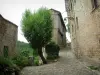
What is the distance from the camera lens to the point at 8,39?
1519 centimetres

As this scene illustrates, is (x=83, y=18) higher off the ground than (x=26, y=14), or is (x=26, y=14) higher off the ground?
(x=26, y=14)

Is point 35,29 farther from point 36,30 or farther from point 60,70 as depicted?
point 60,70

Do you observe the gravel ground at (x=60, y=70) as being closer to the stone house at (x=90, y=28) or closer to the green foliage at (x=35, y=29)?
the stone house at (x=90, y=28)

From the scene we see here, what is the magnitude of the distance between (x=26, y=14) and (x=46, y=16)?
236 centimetres

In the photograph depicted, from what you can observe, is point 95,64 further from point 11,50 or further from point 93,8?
point 11,50

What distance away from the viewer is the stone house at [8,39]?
13.8 metres

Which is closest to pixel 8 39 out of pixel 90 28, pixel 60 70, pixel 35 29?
pixel 35 29

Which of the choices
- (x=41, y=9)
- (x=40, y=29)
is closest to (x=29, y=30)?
(x=40, y=29)

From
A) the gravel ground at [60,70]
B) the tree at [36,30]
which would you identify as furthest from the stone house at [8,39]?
the gravel ground at [60,70]

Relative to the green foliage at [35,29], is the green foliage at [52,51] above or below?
below

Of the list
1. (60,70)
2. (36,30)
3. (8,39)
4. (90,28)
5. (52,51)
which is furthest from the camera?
(52,51)

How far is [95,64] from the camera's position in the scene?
34.9 ft

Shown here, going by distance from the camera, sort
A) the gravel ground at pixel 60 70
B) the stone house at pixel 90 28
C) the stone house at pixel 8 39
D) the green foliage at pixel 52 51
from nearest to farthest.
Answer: the gravel ground at pixel 60 70 < the stone house at pixel 90 28 < the stone house at pixel 8 39 < the green foliage at pixel 52 51

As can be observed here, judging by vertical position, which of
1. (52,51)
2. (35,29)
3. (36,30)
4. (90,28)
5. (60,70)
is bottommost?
(60,70)
